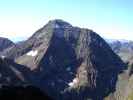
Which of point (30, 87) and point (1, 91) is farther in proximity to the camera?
point (30, 87)

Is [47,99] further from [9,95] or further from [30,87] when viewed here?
[9,95]

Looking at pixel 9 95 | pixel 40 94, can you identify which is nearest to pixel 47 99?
pixel 40 94

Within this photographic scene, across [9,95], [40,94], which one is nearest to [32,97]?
[40,94]

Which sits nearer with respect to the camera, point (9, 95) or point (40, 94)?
point (9, 95)

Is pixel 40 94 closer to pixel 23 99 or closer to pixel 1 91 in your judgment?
pixel 23 99

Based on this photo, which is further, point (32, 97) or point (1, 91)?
point (32, 97)

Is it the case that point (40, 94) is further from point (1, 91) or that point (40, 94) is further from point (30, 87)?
point (1, 91)
